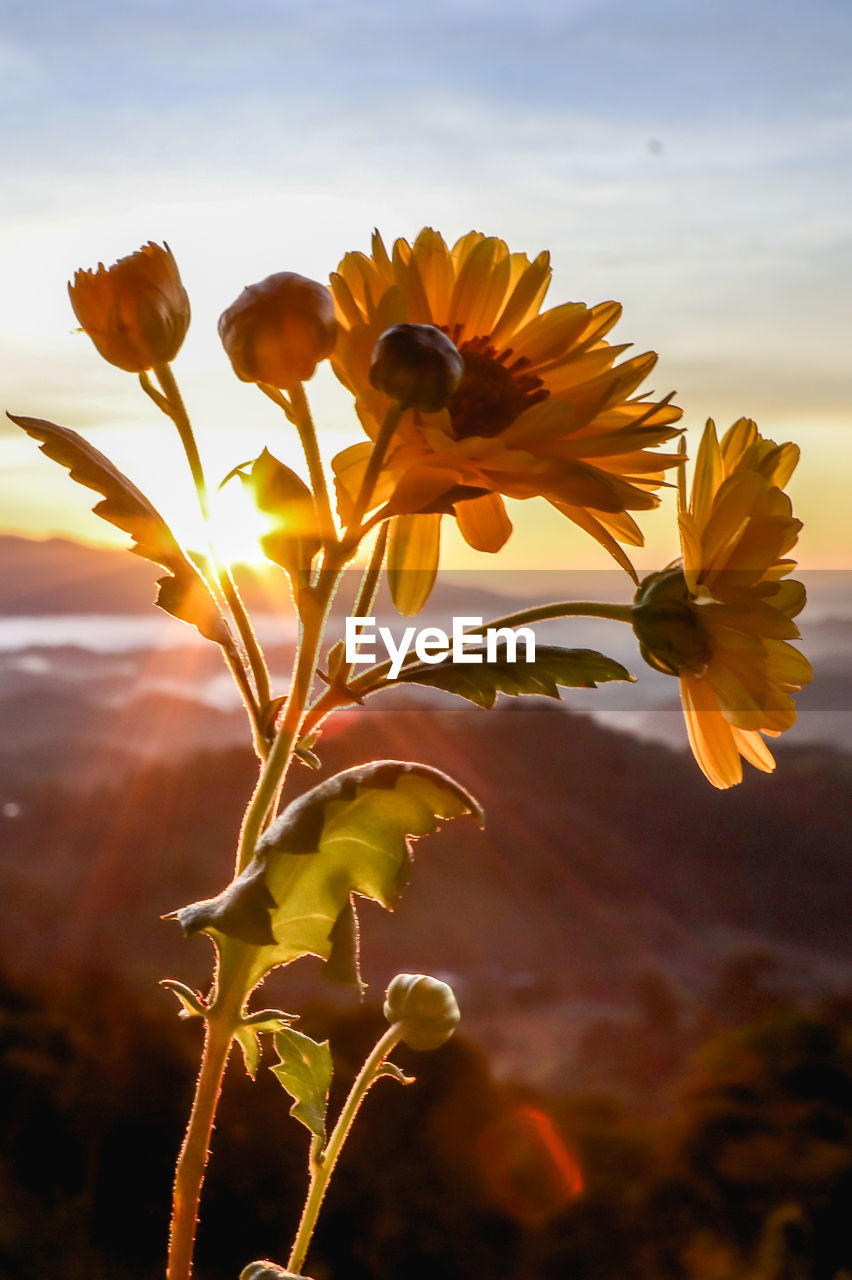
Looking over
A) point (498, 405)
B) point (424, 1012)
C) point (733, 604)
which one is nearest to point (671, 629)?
point (733, 604)

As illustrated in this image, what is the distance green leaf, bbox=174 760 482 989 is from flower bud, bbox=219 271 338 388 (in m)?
0.18

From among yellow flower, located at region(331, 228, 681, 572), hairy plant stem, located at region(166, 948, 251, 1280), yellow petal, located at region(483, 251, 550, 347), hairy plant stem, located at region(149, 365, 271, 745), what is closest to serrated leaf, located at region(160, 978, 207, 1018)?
hairy plant stem, located at region(166, 948, 251, 1280)

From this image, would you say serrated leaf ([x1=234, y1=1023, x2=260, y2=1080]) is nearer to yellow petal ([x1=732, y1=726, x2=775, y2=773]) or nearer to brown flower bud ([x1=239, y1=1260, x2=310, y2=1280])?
brown flower bud ([x1=239, y1=1260, x2=310, y2=1280])

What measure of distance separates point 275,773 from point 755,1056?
157cm

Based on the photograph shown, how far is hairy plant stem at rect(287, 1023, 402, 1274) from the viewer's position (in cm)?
60

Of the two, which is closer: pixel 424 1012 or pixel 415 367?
pixel 415 367

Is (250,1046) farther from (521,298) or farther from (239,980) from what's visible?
(521,298)

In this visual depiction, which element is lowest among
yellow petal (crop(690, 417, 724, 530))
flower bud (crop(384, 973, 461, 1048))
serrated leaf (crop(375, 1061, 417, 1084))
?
serrated leaf (crop(375, 1061, 417, 1084))

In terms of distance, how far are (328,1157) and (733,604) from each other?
0.37 m

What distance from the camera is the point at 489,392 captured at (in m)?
0.58

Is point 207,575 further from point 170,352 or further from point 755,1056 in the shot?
point 755,1056

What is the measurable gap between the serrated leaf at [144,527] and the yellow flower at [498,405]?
0.29 ft

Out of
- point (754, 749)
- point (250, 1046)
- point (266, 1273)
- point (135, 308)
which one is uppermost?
point (135, 308)

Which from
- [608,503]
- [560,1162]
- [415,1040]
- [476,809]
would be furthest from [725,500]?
[560,1162]
